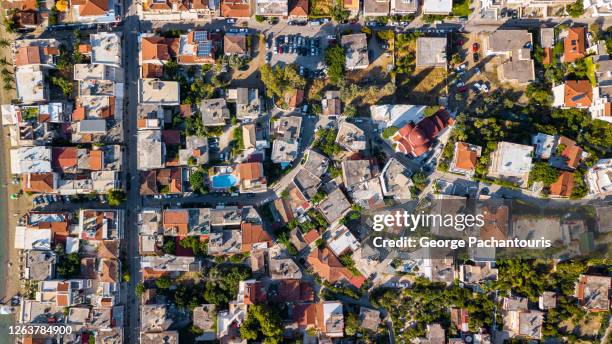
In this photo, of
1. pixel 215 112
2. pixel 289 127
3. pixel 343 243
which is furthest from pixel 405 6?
pixel 343 243

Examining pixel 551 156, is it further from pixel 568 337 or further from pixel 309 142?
pixel 309 142

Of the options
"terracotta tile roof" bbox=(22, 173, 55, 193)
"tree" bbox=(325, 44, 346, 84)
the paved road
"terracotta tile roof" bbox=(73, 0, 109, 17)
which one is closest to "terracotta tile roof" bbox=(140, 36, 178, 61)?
the paved road

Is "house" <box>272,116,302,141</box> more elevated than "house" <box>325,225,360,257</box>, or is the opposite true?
"house" <box>272,116,302,141</box>

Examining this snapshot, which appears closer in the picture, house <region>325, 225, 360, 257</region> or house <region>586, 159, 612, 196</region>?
house <region>586, 159, 612, 196</region>

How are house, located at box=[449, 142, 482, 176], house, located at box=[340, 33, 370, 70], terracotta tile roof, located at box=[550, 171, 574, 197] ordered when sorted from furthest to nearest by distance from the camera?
house, located at box=[340, 33, 370, 70] → terracotta tile roof, located at box=[550, 171, 574, 197] → house, located at box=[449, 142, 482, 176]

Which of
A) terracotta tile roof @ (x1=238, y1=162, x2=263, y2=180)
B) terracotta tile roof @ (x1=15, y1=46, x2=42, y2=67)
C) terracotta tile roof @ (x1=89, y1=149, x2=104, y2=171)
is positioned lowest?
terracotta tile roof @ (x1=238, y1=162, x2=263, y2=180)

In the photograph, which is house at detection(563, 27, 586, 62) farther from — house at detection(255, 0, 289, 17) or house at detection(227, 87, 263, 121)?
house at detection(227, 87, 263, 121)

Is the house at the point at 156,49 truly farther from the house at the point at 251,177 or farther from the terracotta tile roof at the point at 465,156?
the terracotta tile roof at the point at 465,156

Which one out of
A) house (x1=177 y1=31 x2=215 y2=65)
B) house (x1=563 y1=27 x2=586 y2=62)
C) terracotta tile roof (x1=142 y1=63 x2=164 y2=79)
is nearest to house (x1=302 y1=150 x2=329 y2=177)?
house (x1=177 y1=31 x2=215 y2=65)

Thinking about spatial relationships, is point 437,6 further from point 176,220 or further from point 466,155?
point 176,220

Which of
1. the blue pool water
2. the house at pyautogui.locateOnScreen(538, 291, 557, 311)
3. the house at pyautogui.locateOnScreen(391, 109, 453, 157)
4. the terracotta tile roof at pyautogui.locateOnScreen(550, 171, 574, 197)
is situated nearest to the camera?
the house at pyautogui.locateOnScreen(391, 109, 453, 157)
